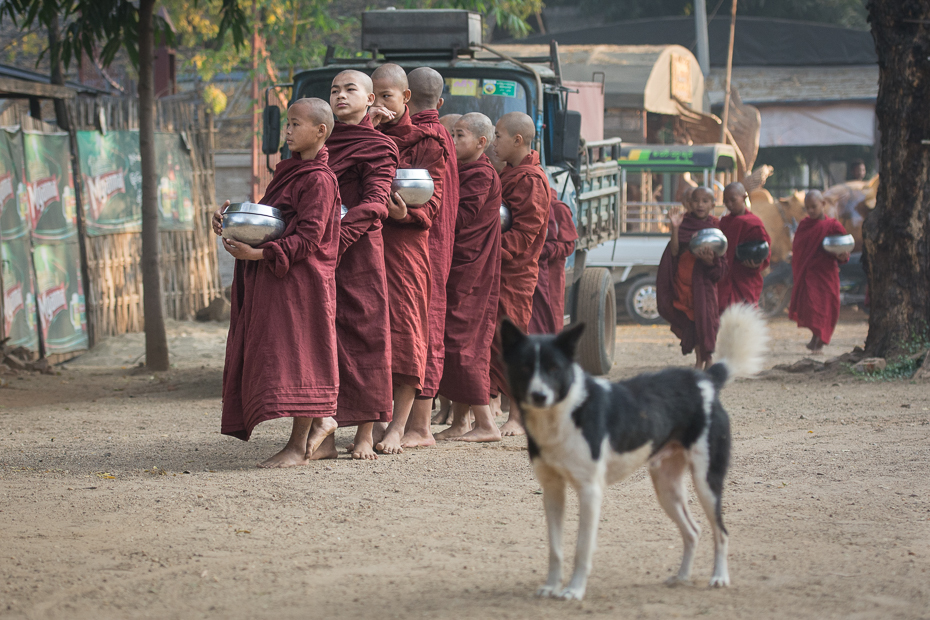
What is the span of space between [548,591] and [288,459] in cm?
241

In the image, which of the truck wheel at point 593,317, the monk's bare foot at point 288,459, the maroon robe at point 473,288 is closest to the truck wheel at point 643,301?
the truck wheel at point 593,317

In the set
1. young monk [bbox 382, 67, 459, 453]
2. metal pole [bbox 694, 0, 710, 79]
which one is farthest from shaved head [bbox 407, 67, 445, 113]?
metal pole [bbox 694, 0, 710, 79]

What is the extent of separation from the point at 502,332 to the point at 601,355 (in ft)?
21.8

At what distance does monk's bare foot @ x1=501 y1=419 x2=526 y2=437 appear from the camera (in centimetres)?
649

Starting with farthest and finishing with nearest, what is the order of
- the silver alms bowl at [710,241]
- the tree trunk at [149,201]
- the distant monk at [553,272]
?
the silver alms bowl at [710,241]
the tree trunk at [149,201]
the distant monk at [553,272]

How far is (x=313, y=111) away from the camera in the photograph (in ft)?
16.5

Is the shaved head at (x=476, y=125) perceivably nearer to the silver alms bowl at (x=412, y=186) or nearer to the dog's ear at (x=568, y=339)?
the silver alms bowl at (x=412, y=186)

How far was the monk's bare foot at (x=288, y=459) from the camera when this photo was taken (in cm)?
526

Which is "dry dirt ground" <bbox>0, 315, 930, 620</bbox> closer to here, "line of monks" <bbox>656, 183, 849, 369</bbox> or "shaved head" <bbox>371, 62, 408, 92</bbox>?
"shaved head" <bbox>371, 62, 408, 92</bbox>

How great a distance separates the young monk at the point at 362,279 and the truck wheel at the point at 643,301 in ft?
30.9

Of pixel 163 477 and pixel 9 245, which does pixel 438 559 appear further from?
pixel 9 245

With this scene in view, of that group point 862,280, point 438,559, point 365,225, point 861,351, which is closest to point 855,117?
point 862,280

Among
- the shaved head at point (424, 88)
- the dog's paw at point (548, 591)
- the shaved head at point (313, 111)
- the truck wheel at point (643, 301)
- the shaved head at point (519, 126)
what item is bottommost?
the truck wheel at point (643, 301)

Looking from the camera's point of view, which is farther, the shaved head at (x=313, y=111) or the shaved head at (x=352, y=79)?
the shaved head at (x=352, y=79)
